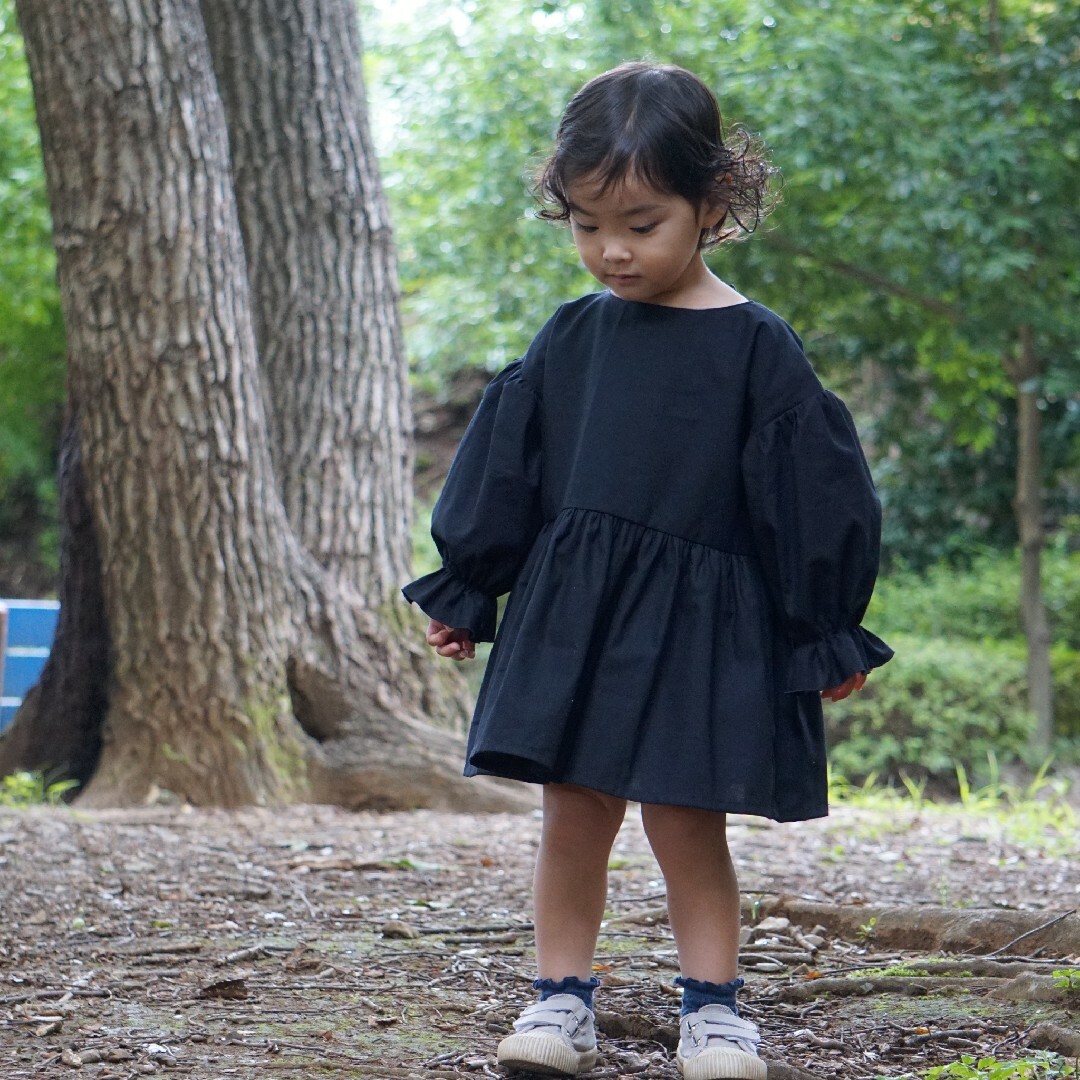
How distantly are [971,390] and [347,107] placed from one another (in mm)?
5715

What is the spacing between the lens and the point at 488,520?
2.27 metres

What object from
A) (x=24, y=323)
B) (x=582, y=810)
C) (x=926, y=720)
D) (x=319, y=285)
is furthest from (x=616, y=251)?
(x=24, y=323)

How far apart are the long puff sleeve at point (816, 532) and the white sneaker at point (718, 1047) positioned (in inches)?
20.7

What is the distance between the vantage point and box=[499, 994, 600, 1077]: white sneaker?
2033 millimetres

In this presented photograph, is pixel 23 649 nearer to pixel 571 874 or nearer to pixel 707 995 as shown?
pixel 571 874

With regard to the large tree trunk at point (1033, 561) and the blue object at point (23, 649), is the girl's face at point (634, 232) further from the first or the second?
the blue object at point (23, 649)

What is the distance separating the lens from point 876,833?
4.66 meters

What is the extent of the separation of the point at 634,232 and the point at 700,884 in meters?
1.05

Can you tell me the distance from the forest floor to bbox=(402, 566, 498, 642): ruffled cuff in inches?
26.7

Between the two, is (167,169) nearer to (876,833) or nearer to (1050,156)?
(876,833)

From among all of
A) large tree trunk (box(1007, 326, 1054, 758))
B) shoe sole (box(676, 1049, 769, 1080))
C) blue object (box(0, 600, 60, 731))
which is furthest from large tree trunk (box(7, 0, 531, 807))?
large tree trunk (box(1007, 326, 1054, 758))

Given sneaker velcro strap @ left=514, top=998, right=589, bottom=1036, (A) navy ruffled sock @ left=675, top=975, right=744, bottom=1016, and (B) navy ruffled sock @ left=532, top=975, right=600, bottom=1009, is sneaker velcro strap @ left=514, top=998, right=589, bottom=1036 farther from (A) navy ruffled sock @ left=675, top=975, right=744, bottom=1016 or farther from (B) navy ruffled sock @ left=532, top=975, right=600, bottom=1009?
(A) navy ruffled sock @ left=675, top=975, right=744, bottom=1016

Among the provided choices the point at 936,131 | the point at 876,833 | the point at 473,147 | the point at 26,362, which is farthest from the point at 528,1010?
the point at 26,362

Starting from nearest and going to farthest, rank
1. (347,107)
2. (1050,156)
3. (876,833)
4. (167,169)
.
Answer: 1. (167,169)
2. (876,833)
3. (347,107)
4. (1050,156)
